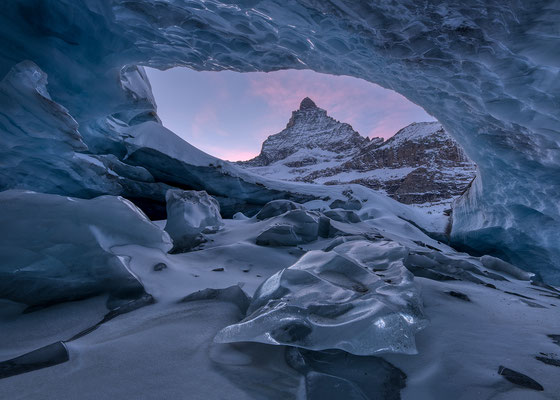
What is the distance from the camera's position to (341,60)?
4.65 meters

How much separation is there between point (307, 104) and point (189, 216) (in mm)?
85125

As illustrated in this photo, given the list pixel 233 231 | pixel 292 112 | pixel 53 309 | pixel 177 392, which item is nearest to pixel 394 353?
pixel 177 392

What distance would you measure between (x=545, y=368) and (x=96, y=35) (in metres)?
5.69

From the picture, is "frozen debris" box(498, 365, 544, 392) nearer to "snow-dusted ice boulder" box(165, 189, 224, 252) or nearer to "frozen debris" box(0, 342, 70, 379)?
"frozen debris" box(0, 342, 70, 379)

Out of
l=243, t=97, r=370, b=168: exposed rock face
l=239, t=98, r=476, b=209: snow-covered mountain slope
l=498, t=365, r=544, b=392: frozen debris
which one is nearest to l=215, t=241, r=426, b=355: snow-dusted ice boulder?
l=498, t=365, r=544, b=392: frozen debris

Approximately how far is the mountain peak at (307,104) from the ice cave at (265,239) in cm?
8112

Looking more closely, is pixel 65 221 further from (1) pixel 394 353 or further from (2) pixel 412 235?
(2) pixel 412 235

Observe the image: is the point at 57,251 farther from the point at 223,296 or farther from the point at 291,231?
the point at 291,231

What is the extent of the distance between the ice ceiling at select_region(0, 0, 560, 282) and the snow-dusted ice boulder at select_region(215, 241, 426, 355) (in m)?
3.04

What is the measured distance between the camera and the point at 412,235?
6.75 meters

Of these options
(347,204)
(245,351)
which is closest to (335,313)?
(245,351)

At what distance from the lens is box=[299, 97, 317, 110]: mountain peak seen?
82425 millimetres

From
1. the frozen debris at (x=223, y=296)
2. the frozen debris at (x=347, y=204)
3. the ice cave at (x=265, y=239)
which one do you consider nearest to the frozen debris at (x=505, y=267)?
the ice cave at (x=265, y=239)

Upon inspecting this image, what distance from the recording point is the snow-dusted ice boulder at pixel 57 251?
1.58 metres
